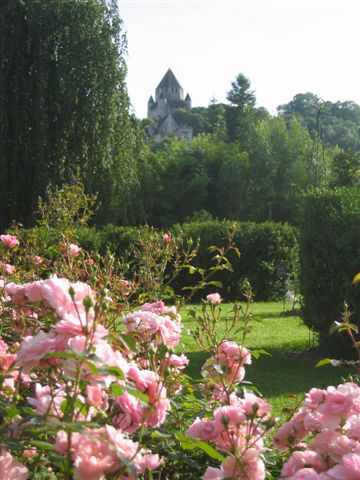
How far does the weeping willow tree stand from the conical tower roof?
Answer: 90667 mm

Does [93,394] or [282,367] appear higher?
[93,394]

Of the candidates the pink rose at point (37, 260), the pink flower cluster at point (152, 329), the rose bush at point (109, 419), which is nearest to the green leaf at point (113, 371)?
the rose bush at point (109, 419)

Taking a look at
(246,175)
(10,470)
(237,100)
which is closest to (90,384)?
(10,470)

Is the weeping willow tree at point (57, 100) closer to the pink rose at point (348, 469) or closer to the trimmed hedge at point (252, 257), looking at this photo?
the trimmed hedge at point (252, 257)

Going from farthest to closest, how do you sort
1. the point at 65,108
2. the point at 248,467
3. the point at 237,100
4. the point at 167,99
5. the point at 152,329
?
the point at 167,99, the point at 237,100, the point at 65,108, the point at 152,329, the point at 248,467

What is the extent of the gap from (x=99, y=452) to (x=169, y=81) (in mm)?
108407

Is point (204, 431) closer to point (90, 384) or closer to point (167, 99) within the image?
point (90, 384)

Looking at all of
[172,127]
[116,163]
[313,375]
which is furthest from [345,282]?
[172,127]

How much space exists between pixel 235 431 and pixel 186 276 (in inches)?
448

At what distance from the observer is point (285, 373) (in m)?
6.27

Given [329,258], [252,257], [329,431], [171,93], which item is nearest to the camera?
[329,431]

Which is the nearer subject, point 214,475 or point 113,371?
point 113,371

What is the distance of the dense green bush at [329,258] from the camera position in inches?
262

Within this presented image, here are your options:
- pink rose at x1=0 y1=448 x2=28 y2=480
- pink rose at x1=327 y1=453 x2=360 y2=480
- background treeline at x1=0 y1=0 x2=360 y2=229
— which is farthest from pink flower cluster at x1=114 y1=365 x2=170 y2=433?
background treeline at x1=0 y1=0 x2=360 y2=229
